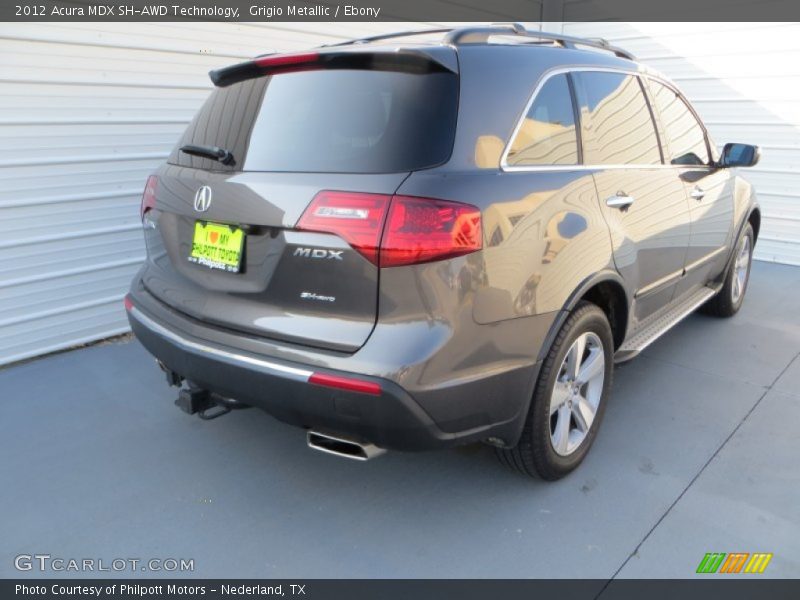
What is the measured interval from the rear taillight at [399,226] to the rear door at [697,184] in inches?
78.2

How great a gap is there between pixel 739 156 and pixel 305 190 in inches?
119

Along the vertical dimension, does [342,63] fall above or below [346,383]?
above

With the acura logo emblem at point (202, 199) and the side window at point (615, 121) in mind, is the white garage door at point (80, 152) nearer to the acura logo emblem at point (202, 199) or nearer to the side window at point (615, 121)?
the acura logo emblem at point (202, 199)

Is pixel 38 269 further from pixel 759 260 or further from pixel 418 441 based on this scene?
pixel 759 260

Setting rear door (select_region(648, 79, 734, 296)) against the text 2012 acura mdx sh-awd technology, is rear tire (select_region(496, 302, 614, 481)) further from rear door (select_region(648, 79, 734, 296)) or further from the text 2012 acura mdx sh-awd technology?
rear door (select_region(648, 79, 734, 296))

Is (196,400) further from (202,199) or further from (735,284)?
(735,284)

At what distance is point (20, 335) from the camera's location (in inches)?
156

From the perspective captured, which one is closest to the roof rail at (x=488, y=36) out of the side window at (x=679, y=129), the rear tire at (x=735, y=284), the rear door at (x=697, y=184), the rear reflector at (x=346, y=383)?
the side window at (x=679, y=129)

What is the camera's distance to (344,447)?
216 cm

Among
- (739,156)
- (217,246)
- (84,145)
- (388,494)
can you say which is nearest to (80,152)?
(84,145)

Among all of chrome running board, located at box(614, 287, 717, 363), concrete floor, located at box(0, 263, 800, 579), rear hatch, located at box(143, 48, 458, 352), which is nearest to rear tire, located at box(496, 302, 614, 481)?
concrete floor, located at box(0, 263, 800, 579)

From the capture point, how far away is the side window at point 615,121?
272 centimetres

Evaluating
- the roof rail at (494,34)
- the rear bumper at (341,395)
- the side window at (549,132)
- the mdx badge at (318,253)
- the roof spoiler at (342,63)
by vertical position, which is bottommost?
the rear bumper at (341,395)

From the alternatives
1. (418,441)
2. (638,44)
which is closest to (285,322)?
(418,441)
